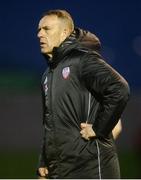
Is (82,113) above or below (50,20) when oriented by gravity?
below

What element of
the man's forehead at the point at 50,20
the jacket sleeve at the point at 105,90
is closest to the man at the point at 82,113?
the jacket sleeve at the point at 105,90

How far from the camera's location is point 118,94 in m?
2.84

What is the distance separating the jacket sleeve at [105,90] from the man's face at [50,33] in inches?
8.0

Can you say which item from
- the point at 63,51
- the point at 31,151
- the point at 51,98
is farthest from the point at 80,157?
the point at 31,151

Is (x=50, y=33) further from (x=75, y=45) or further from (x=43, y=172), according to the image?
(x=43, y=172)

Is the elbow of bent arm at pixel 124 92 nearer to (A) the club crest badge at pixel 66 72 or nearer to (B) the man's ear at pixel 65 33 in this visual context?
(A) the club crest badge at pixel 66 72

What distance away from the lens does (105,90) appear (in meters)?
2.85

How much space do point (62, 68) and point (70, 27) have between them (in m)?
0.23

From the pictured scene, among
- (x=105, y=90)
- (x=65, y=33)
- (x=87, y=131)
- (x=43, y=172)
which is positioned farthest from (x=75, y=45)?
(x=43, y=172)

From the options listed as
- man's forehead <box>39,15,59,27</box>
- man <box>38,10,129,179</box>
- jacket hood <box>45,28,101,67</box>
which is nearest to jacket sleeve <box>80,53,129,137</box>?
man <box>38,10,129,179</box>

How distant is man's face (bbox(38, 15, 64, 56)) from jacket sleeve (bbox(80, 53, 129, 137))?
20 cm

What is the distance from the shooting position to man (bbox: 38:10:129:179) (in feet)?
9.35

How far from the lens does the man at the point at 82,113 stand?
285 centimetres

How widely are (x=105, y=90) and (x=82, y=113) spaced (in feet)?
0.50
